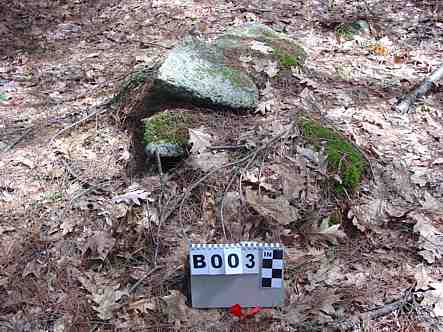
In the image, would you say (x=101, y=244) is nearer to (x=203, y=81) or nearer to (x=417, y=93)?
(x=203, y=81)

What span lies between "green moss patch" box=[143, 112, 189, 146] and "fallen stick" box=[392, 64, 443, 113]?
1996 millimetres

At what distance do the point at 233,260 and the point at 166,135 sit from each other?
130cm

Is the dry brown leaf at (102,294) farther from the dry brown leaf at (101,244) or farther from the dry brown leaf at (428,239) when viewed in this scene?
the dry brown leaf at (428,239)

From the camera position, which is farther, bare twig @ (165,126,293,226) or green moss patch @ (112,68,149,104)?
green moss patch @ (112,68,149,104)

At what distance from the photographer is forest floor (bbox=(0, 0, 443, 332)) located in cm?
274

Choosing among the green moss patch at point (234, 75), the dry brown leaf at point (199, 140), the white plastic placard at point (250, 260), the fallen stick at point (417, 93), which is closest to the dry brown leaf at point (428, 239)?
the white plastic placard at point (250, 260)

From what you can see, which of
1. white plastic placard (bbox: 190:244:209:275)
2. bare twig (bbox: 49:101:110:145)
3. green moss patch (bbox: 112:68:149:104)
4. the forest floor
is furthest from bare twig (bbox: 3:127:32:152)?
white plastic placard (bbox: 190:244:209:275)

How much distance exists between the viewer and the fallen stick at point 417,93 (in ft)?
14.1

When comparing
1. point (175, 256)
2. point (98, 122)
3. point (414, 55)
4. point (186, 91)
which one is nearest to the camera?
point (175, 256)

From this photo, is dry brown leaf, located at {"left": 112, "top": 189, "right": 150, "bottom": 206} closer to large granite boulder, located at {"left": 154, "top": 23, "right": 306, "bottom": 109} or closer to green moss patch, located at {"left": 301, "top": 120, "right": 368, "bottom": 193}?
large granite boulder, located at {"left": 154, "top": 23, "right": 306, "bottom": 109}

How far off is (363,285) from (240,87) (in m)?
1.83

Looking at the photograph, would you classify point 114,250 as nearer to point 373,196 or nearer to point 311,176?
point 311,176

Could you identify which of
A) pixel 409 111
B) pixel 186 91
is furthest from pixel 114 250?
pixel 409 111

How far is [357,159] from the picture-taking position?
347 centimetres
